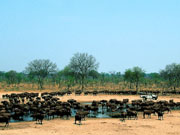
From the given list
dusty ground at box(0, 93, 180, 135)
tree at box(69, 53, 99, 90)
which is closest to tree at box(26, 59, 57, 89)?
tree at box(69, 53, 99, 90)

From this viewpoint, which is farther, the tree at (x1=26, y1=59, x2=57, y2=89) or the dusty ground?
the tree at (x1=26, y1=59, x2=57, y2=89)

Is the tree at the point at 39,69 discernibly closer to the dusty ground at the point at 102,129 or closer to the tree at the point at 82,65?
the tree at the point at 82,65

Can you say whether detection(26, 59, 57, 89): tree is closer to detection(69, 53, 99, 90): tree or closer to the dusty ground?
detection(69, 53, 99, 90): tree

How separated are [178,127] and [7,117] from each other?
47.7 feet

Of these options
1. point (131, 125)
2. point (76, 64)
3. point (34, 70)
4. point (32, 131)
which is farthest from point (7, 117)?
point (34, 70)

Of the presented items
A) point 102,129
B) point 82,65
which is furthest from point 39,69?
point 102,129

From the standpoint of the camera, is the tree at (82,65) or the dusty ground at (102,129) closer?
the dusty ground at (102,129)

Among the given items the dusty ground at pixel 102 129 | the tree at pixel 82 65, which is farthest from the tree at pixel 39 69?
the dusty ground at pixel 102 129

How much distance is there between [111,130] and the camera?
18703mm

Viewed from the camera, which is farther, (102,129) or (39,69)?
(39,69)

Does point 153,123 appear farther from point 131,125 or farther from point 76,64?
point 76,64

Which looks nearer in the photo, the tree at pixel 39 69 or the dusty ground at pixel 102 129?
the dusty ground at pixel 102 129

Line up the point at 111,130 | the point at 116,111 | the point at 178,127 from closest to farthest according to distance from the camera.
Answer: the point at 111,130
the point at 178,127
the point at 116,111

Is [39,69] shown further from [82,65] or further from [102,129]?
[102,129]
